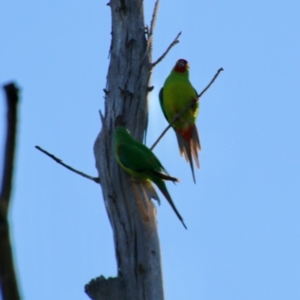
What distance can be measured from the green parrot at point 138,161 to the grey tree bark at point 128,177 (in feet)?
0.21

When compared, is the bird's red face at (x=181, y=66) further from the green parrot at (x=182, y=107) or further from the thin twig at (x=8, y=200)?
the thin twig at (x=8, y=200)

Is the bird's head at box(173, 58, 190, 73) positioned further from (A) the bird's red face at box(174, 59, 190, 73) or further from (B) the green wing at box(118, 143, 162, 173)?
(B) the green wing at box(118, 143, 162, 173)

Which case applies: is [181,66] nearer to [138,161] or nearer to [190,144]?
[190,144]

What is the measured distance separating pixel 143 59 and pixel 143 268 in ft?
5.65

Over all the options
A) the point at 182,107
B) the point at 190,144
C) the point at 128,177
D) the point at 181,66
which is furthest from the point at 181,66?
the point at 128,177

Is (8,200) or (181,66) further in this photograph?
(181,66)

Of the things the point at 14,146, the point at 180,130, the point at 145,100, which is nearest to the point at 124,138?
the point at 145,100

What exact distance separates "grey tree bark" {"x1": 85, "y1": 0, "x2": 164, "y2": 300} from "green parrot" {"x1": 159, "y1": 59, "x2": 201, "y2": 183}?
58.9 inches

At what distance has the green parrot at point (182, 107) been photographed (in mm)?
5938

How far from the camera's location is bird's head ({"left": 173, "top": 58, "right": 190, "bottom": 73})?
6.88 meters

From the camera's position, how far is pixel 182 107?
6.25m

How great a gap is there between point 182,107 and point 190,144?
486mm

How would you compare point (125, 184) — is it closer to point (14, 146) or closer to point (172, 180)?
point (172, 180)

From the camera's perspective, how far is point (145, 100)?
4.24 metres
